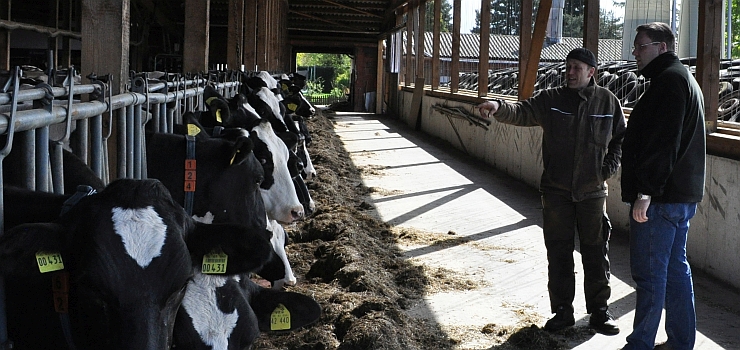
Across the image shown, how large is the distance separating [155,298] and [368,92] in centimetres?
3364

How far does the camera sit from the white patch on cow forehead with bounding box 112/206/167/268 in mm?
2549

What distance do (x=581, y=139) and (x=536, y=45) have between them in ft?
18.5

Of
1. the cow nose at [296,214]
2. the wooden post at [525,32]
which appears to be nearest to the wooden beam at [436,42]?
the wooden post at [525,32]

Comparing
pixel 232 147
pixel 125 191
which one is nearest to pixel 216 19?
pixel 232 147

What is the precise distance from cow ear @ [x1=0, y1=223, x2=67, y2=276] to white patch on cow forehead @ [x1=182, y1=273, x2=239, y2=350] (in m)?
0.99

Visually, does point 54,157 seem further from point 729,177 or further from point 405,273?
point 729,177

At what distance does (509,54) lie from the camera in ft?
105

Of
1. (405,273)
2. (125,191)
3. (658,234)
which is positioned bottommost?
(405,273)

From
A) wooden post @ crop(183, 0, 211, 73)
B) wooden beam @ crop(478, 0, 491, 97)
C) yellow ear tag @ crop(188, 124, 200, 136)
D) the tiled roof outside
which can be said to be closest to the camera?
yellow ear tag @ crop(188, 124, 200, 136)

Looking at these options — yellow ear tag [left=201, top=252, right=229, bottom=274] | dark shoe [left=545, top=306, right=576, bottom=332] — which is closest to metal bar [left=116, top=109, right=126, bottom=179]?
yellow ear tag [left=201, top=252, right=229, bottom=274]

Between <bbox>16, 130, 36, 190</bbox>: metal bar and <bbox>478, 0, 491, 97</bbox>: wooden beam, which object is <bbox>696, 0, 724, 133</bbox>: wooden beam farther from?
<bbox>478, 0, 491, 97</bbox>: wooden beam

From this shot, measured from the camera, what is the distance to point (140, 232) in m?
2.59

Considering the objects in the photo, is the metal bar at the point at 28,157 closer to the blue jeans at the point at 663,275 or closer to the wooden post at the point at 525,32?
the blue jeans at the point at 663,275

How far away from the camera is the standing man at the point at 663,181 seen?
492 cm
